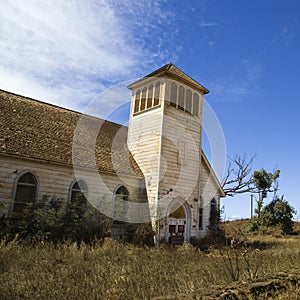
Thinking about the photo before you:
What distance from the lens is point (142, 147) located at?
61.2 feet

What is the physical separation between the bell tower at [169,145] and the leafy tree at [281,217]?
34.4 ft

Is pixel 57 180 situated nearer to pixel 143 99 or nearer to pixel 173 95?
pixel 143 99

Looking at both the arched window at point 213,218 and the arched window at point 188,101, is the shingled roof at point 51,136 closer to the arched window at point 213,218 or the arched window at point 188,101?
the arched window at point 188,101

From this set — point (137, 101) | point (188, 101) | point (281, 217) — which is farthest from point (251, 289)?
point (281, 217)

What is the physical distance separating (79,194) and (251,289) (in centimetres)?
1113

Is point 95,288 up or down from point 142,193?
down

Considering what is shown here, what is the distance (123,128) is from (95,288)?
54.6 feet

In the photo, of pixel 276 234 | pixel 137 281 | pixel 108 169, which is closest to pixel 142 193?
pixel 108 169

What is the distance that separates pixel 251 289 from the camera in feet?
16.4

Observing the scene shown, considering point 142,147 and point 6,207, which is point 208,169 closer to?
point 142,147

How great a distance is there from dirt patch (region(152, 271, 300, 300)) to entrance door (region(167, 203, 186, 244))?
11.4 metres

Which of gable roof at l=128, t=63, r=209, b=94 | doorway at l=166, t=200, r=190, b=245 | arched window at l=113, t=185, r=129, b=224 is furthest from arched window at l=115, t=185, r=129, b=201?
gable roof at l=128, t=63, r=209, b=94

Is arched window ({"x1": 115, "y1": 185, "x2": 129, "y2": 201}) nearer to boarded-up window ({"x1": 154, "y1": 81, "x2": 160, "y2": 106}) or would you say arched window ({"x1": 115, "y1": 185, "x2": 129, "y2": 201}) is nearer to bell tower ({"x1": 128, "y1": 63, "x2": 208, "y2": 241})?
bell tower ({"x1": 128, "y1": 63, "x2": 208, "y2": 241})

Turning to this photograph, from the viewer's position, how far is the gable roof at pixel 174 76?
18172 mm
